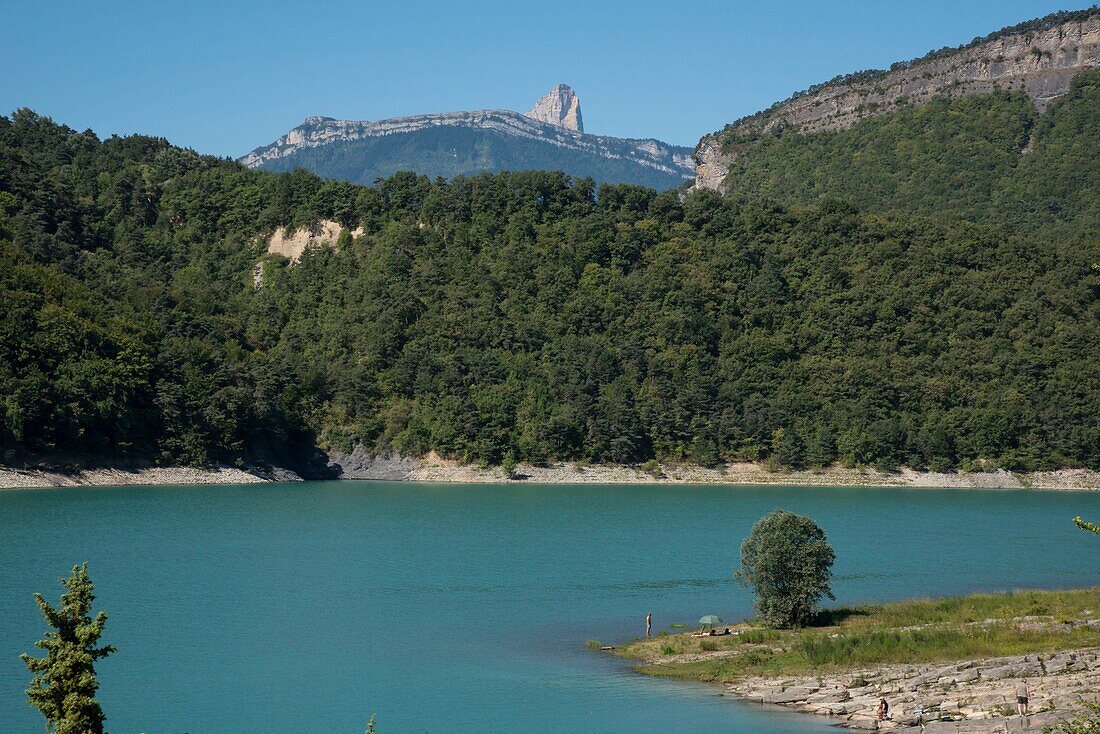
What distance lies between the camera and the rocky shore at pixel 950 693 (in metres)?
24.0

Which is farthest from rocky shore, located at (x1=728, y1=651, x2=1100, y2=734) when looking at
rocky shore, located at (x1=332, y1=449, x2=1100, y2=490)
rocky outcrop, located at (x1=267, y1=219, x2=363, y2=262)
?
rocky outcrop, located at (x1=267, y1=219, x2=363, y2=262)

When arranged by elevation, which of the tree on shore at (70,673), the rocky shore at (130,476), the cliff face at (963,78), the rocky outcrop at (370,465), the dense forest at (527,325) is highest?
the cliff face at (963,78)

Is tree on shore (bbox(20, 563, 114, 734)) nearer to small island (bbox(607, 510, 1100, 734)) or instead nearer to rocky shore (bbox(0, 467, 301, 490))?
small island (bbox(607, 510, 1100, 734))

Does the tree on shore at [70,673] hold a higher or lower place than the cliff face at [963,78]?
lower

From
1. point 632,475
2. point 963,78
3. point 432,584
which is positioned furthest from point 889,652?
point 963,78

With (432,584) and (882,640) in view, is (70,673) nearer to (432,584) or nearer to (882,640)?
(882,640)

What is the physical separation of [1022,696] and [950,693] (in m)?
1.70

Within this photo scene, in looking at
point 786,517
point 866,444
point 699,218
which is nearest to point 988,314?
point 866,444

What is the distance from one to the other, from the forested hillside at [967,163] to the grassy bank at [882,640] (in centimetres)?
9045

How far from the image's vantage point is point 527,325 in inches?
4008

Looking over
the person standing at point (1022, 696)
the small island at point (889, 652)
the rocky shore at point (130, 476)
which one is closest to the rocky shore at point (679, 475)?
the rocky shore at point (130, 476)

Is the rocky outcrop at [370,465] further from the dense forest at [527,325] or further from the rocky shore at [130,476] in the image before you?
the rocky shore at [130,476]

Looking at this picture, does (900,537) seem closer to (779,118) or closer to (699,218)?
(699,218)

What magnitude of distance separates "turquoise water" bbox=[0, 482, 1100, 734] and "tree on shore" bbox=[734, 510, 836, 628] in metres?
4.16
